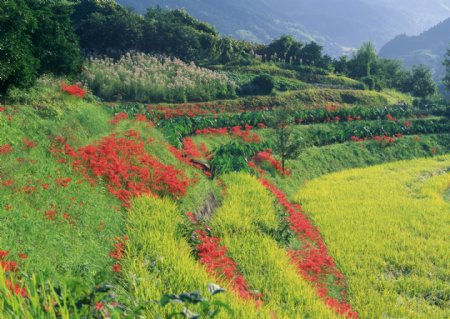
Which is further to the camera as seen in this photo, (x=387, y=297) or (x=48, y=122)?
(x=48, y=122)

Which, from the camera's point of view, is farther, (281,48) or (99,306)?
(281,48)

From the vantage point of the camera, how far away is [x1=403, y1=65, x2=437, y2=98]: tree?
202ft

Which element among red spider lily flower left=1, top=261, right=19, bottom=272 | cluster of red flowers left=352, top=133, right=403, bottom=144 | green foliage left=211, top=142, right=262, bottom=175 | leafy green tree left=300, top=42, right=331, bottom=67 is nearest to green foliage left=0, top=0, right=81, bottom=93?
red spider lily flower left=1, top=261, right=19, bottom=272

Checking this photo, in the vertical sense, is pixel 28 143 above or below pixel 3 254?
above

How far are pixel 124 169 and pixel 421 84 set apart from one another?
199 ft

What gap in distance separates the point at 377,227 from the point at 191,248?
358 inches

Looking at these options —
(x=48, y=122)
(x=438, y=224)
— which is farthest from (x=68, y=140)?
(x=438, y=224)

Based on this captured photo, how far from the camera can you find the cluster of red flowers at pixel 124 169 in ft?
40.8

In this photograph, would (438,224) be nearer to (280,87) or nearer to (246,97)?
(246,97)

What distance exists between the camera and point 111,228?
10.1 metres

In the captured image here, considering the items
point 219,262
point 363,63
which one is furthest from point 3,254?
point 363,63

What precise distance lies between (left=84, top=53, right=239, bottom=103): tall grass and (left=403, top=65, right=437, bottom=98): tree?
3825 cm

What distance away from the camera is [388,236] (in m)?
15.3

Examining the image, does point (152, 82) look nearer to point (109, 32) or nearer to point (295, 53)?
point (109, 32)
